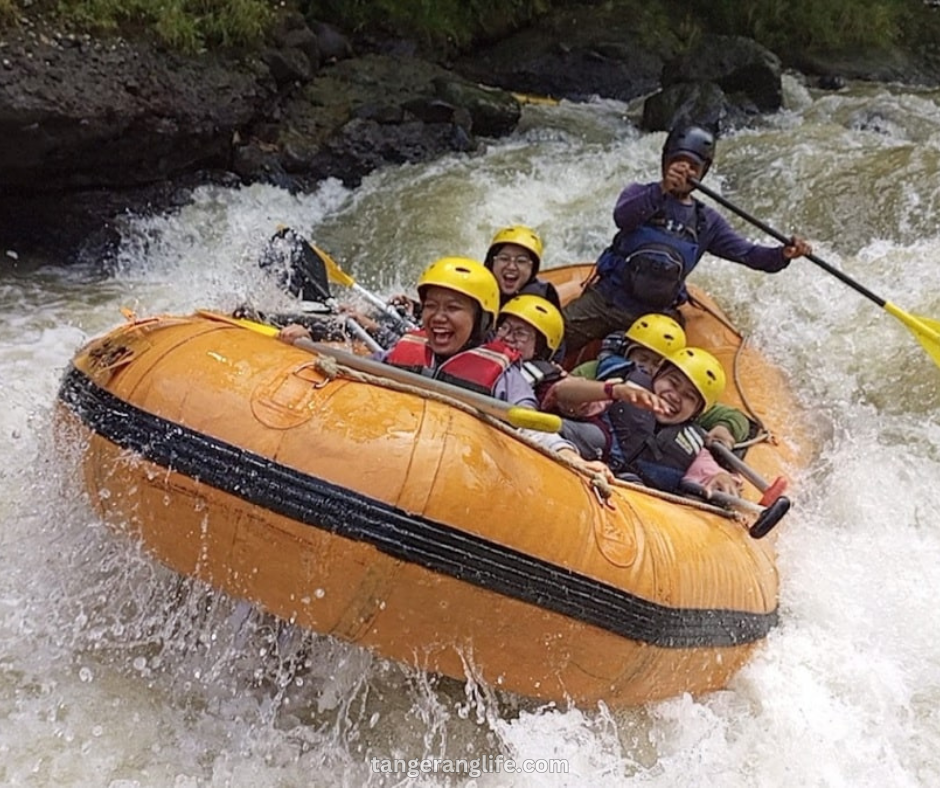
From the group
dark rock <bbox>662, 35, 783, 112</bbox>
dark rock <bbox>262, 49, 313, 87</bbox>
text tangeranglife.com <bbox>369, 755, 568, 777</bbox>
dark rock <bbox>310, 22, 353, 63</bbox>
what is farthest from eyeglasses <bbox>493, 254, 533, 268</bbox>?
dark rock <bbox>662, 35, 783, 112</bbox>

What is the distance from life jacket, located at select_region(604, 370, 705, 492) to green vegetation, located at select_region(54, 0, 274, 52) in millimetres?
4409

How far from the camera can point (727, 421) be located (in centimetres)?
370

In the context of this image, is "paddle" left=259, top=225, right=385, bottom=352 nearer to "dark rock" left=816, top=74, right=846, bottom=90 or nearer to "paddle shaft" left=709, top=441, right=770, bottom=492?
"paddle shaft" left=709, top=441, right=770, bottom=492

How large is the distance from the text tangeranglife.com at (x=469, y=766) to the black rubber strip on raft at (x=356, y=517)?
1.35ft

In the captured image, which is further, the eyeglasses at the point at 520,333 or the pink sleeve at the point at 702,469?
the eyeglasses at the point at 520,333

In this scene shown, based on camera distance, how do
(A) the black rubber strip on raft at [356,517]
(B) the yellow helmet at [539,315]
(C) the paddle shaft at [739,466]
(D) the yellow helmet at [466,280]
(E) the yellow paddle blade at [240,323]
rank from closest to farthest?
(A) the black rubber strip on raft at [356,517] → (E) the yellow paddle blade at [240,323] → (D) the yellow helmet at [466,280] → (C) the paddle shaft at [739,466] → (B) the yellow helmet at [539,315]

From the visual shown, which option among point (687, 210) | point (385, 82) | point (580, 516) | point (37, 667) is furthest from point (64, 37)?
point (580, 516)

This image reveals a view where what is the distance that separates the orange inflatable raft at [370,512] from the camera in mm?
2268

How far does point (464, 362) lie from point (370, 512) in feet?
2.42

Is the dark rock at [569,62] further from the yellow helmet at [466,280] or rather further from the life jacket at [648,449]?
the yellow helmet at [466,280]

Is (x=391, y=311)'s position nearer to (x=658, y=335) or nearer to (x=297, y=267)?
(x=297, y=267)

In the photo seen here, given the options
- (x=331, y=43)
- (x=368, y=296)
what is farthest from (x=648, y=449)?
(x=331, y=43)

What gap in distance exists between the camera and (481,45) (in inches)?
407

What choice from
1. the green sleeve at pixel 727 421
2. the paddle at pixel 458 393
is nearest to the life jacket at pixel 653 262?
the green sleeve at pixel 727 421
